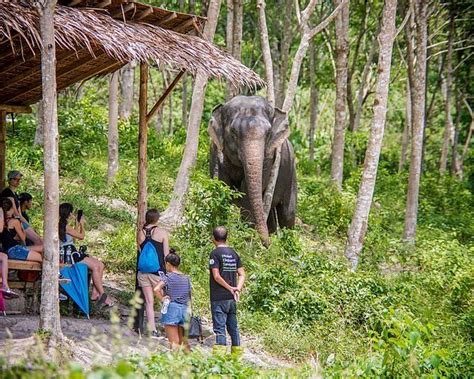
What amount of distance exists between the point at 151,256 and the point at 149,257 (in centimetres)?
2

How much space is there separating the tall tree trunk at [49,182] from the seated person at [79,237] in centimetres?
219

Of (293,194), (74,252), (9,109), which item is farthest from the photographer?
(293,194)

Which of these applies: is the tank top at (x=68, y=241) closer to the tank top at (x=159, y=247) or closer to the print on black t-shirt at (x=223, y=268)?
the tank top at (x=159, y=247)

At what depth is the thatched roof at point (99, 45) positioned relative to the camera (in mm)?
9484

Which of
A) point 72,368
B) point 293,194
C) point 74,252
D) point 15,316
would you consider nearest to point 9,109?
point 74,252

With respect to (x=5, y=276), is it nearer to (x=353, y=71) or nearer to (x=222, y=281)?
(x=222, y=281)

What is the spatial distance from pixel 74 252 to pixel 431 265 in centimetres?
566

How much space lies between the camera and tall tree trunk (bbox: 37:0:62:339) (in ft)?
28.7

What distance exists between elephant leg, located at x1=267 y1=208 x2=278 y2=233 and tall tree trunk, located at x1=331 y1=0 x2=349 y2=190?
477 centimetres

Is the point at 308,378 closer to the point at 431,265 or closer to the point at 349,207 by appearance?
the point at 431,265

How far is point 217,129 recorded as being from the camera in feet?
50.6

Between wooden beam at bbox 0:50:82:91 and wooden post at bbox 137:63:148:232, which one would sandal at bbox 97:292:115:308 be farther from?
wooden beam at bbox 0:50:82:91

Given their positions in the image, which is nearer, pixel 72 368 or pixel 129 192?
pixel 72 368

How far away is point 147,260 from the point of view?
10.6 m
